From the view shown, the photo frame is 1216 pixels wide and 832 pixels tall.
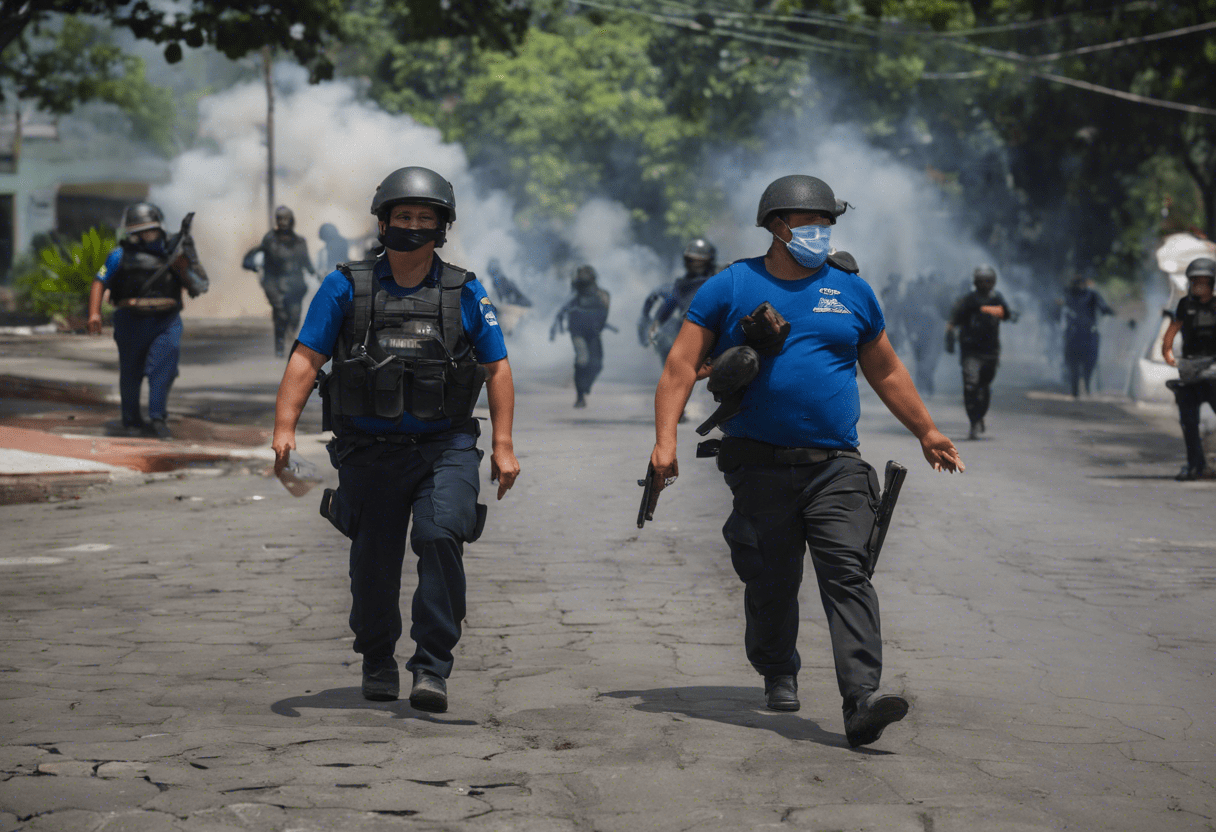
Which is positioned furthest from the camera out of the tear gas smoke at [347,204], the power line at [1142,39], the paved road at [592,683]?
the tear gas smoke at [347,204]

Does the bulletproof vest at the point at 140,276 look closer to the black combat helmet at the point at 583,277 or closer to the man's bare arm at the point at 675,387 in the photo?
the black combat helmet at the point at 583,277

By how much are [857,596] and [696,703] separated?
0.75 m

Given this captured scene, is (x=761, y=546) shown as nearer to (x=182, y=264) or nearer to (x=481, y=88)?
(x=182, y=264)

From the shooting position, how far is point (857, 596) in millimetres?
5156

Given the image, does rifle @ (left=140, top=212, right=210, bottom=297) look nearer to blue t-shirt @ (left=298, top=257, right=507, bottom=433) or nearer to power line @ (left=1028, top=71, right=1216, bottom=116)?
blue t-shirt @ (left=298, top=257, right=507, bottom=433)

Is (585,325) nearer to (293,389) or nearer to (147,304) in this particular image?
(147,304)

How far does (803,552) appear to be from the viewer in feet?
17.7

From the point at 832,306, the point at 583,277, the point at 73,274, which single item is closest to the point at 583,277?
the point at 583,277

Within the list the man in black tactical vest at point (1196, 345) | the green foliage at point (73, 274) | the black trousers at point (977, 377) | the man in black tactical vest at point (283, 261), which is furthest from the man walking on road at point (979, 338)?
the green foliage at point (73, 274)

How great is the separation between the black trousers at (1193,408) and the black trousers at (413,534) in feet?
29.1

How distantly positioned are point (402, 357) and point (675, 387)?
87 centimetres

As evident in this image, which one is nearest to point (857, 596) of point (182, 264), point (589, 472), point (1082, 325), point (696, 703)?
point (696, 703)

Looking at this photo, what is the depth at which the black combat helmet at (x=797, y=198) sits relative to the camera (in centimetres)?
538

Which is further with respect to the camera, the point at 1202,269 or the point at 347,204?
the point at 347,204
